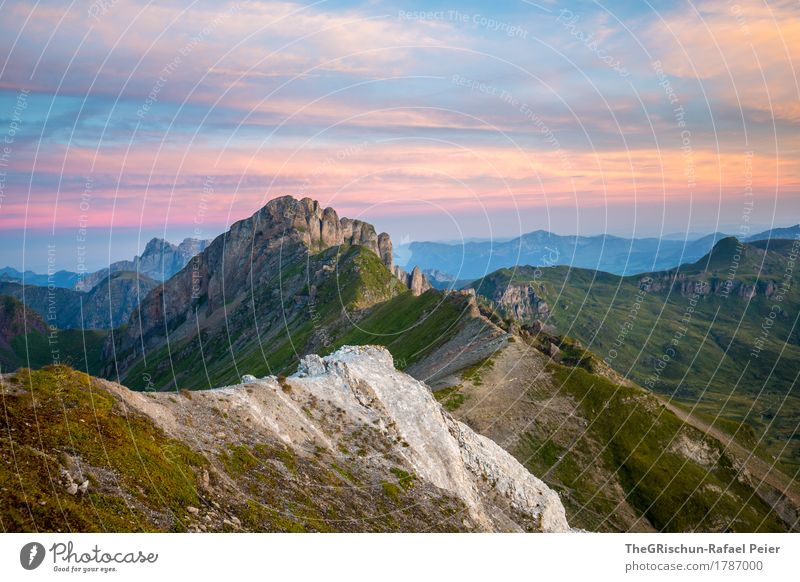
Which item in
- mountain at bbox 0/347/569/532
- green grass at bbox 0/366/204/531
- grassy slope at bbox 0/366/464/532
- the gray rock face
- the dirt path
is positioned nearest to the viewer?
green grass at bbox 0/366/204/531

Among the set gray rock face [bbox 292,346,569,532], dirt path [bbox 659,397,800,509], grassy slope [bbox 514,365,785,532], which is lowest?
dirt path [bbox 659,397,800,509]

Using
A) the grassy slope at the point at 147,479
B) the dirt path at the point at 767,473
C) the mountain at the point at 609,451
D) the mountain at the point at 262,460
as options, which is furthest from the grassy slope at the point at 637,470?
the grassy slope at the point at 147,479

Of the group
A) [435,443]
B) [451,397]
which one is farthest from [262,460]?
[451,397]

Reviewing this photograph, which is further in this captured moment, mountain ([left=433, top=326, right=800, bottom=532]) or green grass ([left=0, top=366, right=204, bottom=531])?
mountain ([left=433, top=326, right=800, bottom=532])

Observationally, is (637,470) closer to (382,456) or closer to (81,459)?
(382,456)

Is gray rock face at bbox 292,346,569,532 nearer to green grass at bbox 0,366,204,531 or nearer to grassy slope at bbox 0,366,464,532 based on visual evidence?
grassy slope at bbox 0,366,464,532

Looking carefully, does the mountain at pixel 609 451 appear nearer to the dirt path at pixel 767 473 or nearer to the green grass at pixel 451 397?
the green grass at pixel 451 397

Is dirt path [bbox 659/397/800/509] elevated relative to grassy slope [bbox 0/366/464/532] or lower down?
lower down

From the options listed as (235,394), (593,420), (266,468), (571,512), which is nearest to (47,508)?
(266,468)

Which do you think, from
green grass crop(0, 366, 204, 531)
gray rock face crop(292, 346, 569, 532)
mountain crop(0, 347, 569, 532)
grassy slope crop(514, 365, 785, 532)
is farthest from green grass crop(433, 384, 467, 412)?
green grass crop(0, 366, 204, 531)
